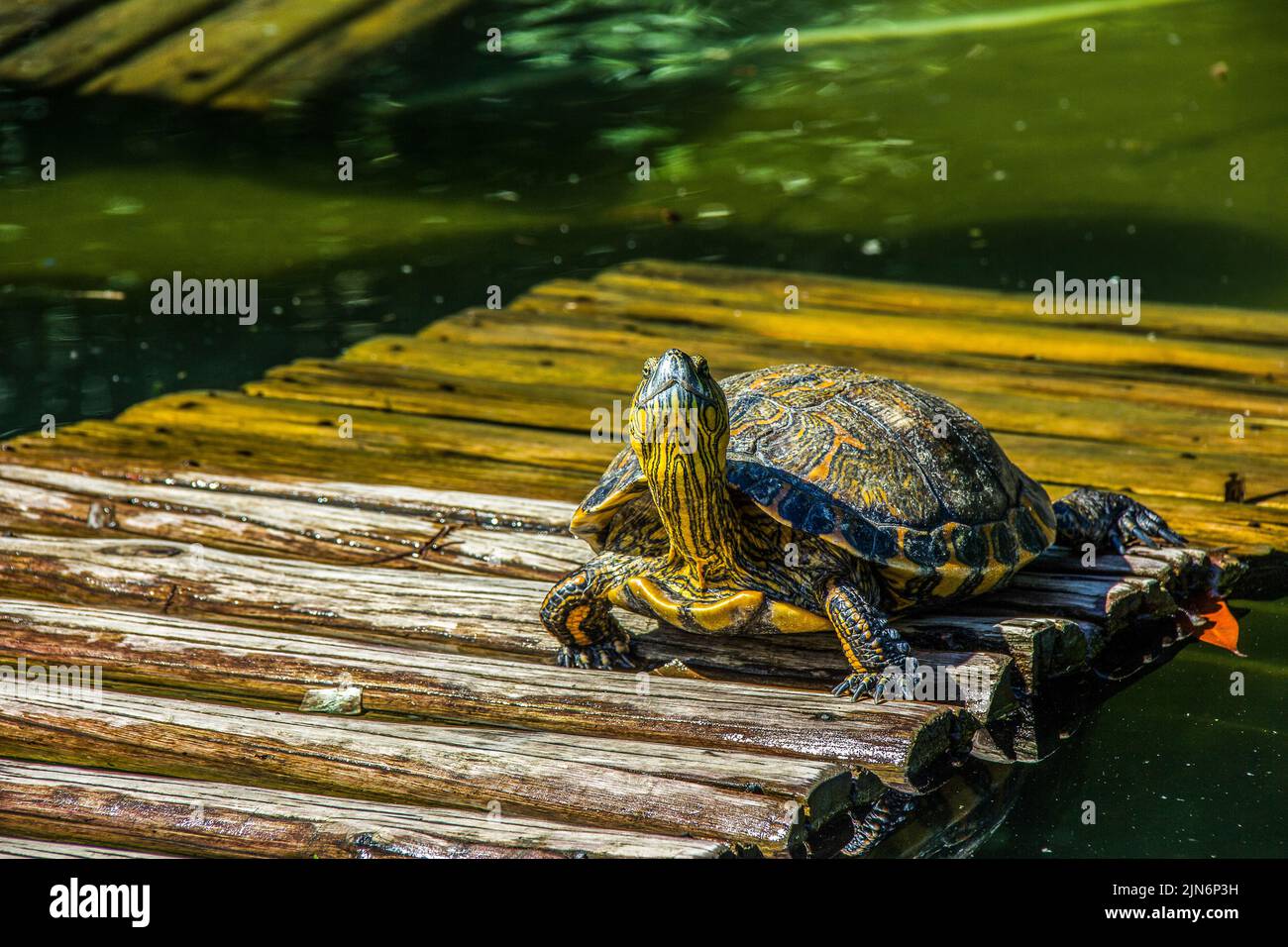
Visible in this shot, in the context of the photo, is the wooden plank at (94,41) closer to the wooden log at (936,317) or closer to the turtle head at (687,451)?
the wooden log at (936,317)

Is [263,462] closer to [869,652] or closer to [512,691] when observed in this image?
[512,691]

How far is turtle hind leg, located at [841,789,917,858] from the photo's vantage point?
380 centimetres

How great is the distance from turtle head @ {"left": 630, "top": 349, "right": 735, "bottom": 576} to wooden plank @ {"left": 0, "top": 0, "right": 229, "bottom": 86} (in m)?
12.4

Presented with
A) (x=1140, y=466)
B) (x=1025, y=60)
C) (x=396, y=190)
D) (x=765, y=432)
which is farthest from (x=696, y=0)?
(x=765, y=432)

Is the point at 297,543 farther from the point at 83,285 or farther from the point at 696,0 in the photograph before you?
the point at 696,0

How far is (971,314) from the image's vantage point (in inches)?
342

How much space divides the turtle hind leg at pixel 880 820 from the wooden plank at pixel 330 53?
12.7 m

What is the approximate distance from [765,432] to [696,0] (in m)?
14.0

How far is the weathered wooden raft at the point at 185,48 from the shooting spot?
583 inches

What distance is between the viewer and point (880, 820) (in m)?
3.91

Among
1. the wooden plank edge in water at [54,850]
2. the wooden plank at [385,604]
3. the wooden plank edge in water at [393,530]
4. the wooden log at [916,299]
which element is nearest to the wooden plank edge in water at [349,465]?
the wooden plank edge in water at [393,530]

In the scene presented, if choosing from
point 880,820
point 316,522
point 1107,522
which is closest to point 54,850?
point 880,820

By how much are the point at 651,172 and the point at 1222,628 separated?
30.8 ft

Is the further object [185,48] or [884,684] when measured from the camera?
[185,48]
